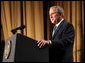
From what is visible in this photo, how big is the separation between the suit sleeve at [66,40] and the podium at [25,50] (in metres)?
0.12

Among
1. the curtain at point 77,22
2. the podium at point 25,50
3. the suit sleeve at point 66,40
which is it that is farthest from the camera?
the curtain at point 77,22

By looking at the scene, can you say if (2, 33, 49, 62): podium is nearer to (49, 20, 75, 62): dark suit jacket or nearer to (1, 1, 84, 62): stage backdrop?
(49, 20, 75, 62): dark suit jacket

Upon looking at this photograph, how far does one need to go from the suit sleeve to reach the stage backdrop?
6.78ft

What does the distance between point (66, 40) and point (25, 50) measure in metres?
0.46

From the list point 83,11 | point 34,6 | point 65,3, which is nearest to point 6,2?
point 34,6

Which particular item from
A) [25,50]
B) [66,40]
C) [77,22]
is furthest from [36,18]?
[25,50]

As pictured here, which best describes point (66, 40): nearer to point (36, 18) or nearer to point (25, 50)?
point (25, 50)

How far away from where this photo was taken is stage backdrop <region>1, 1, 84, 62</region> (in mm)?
4133

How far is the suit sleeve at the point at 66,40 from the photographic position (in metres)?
1.93

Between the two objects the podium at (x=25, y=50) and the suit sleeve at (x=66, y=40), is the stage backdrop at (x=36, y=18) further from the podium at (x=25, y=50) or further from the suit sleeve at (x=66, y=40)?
the podium at (x=25, y=50)

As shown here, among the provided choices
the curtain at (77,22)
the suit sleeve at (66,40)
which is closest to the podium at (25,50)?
the suit sleeve at (66,40)

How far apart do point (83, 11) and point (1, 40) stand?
1.87 meters

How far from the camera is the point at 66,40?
199cm

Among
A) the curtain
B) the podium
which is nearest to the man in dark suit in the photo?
the podium
